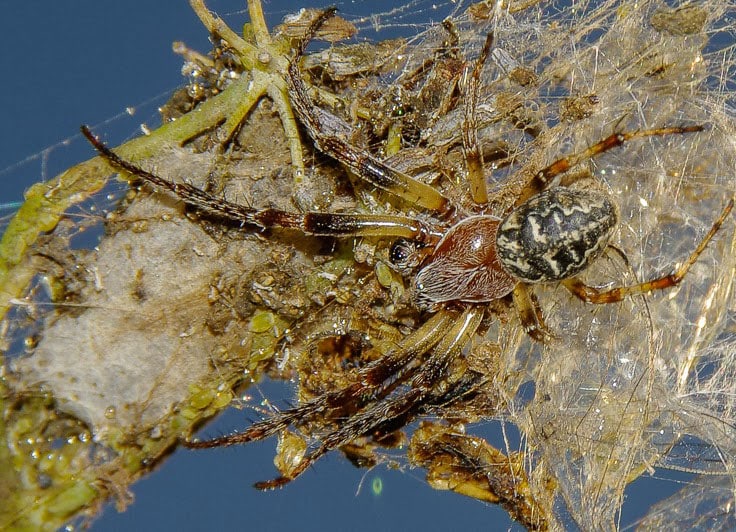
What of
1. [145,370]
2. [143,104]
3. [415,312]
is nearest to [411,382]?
[415,312]

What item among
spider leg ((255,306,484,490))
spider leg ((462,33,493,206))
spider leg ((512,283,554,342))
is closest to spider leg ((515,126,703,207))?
spider leg ((462,33,493,206))

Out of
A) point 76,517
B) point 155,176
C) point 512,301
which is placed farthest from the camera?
point 512,301

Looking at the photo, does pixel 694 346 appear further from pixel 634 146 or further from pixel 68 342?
pixel 68 342

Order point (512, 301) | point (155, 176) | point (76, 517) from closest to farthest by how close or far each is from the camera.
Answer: point (155, 176) → point (76, 517) → point (512, 301)

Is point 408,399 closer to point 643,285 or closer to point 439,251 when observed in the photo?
point 439,251

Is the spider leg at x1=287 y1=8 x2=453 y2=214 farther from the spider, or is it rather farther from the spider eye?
the spider eye

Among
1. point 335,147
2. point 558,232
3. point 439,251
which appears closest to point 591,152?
point 558,232

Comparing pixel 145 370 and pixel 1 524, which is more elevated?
pixel 145 370
